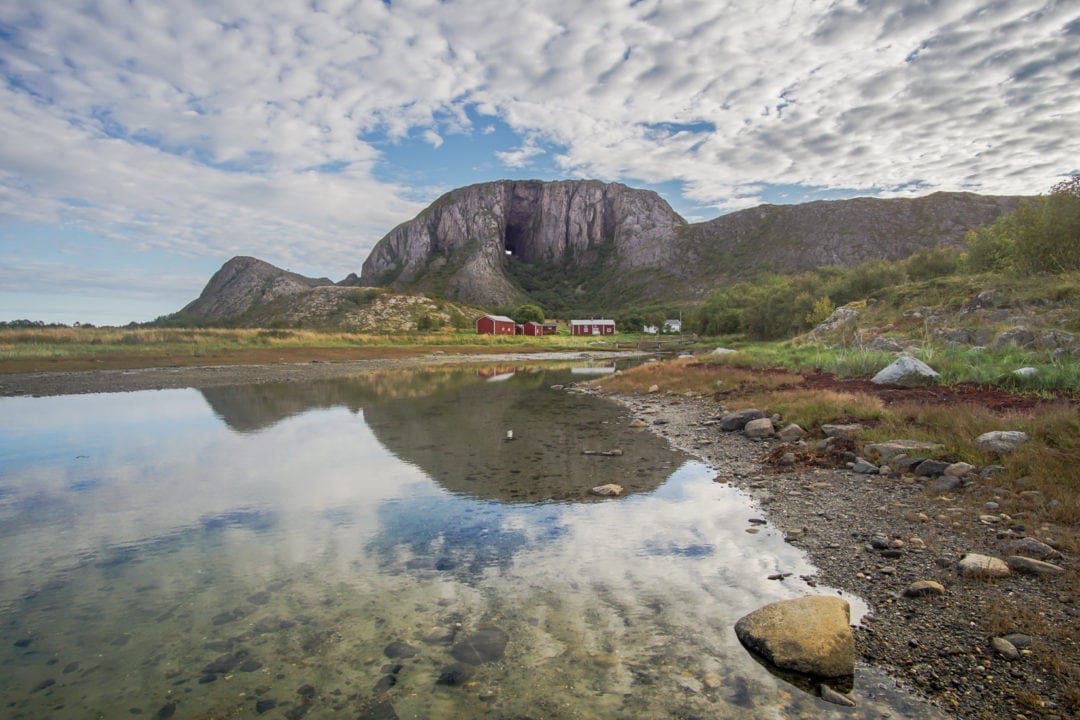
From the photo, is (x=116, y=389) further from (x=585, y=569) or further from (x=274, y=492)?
(x=585, y=569)

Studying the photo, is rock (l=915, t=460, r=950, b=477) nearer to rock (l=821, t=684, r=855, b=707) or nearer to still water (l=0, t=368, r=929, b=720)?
still water (l=0, t=368, r=929, b=720)

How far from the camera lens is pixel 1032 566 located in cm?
693

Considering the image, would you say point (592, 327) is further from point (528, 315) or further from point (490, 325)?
point (490, 325)

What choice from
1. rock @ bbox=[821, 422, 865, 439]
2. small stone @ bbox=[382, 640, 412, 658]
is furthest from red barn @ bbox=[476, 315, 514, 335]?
small stone @ bbox=[382, 640, 412, 658]

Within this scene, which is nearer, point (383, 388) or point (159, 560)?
point (159, 560)

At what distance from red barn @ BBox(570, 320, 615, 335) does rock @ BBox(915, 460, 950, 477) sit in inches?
5604

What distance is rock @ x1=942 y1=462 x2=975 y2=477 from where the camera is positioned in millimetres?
10719

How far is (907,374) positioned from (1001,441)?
34.1 ft

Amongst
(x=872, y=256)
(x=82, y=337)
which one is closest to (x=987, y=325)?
(x=82, y=337)

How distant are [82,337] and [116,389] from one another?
117ft

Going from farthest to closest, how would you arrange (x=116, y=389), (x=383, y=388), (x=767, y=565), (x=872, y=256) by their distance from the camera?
(x=872, y=256) < (x=383, y=388) < (x=116, y=389) < (x=767, y=565)

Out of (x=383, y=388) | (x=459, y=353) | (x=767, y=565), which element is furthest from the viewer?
(x=459, y=353)

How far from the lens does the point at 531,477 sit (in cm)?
1440

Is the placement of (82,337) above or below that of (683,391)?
above
